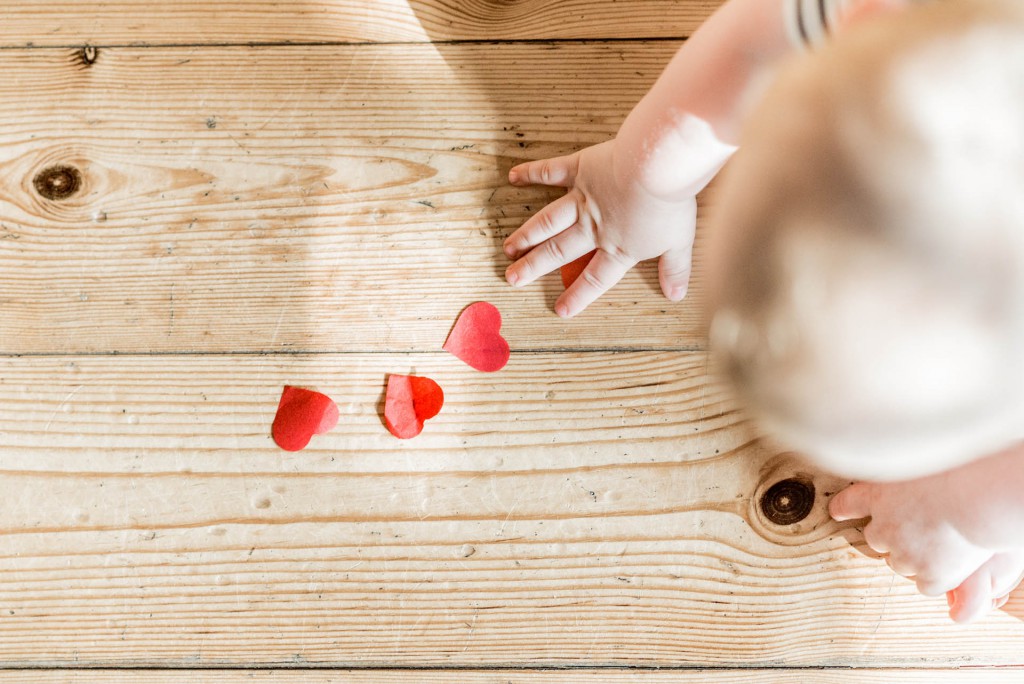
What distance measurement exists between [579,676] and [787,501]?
259 mm

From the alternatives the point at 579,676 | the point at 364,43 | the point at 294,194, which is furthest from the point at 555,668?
the point at 364,43

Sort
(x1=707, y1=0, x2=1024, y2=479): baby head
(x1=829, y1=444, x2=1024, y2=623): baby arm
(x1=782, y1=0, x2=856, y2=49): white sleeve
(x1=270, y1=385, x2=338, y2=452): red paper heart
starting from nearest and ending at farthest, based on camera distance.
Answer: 1. (x1=707, y1=0, x2=1024, y2=479): baby head
2. (x1=782, y1=0, x2=856, y2=49): white sleeve
3. (x1=829, y1=444, x2=1024, y2=623): baby arm
4. (x1=270, y1=385, x2=338, y2=452): red paper heart

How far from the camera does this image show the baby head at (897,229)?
24 cm

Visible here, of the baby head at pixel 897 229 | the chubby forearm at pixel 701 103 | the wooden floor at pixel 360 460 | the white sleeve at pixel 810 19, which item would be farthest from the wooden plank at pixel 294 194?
the baby head at pixel 897 229

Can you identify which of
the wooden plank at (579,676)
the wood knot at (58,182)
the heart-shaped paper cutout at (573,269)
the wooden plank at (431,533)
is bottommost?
the wooden plank at (579,676)

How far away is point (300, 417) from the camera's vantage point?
2.26ft

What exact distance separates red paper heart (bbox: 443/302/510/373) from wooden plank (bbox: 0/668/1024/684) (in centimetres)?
29

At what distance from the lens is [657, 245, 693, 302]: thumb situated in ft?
2.23

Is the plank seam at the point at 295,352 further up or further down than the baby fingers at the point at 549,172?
further down

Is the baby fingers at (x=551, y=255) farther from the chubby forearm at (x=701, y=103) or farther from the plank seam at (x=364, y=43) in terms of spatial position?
the plank seam at (x=364, y=43)

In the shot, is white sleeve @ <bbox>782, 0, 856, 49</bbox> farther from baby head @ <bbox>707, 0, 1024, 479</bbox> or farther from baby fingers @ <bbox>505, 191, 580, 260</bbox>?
baby fingers @ <bbox>505, 191, 580, 260</bbox>

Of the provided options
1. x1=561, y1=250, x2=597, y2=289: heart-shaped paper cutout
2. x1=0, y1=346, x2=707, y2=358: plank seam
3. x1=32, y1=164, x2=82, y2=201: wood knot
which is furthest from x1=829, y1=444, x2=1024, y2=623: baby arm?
x1=32, y1=164, x2=82, y2=201: wood knot

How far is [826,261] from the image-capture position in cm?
25

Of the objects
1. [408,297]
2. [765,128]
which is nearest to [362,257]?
[408,297]
